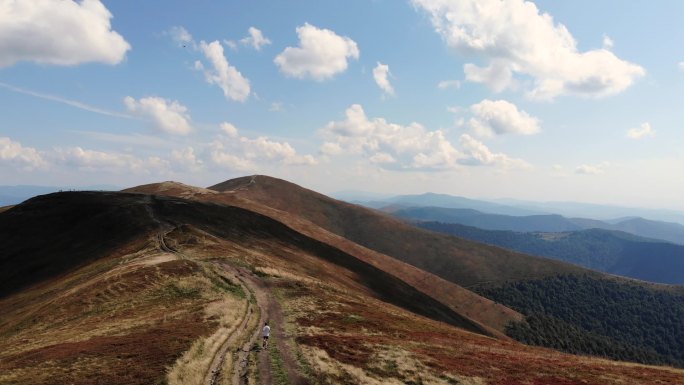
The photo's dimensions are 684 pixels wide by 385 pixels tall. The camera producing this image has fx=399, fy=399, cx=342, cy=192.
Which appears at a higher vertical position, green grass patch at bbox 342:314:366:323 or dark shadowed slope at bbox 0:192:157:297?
dark shadowed slope at bbox 0:192:157:297

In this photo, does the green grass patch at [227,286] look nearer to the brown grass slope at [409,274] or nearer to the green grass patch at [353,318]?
the green grass patch at [353,318]

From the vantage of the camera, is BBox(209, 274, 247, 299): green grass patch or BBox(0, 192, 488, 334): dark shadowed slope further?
BBox(0, 192, 488, 334): dark shadowed slope

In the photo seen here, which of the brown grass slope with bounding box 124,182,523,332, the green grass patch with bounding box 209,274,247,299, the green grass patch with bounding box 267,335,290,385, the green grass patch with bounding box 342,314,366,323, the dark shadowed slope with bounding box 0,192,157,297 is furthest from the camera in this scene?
the brown grass slope with bounding box 124,182,523,332

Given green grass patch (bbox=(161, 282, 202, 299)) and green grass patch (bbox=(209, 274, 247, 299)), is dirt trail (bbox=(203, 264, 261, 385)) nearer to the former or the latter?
green grass patch (bbox=(209, 274, 247, 299))

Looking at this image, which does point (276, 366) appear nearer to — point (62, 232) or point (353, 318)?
point (353, 318)

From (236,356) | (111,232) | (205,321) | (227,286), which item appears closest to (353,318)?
(205,321)

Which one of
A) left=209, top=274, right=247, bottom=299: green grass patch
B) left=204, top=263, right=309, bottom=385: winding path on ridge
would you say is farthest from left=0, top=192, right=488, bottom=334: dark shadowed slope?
left=204, top=263, right=309, bottom=385: winding path on ridge

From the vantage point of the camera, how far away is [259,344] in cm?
3528

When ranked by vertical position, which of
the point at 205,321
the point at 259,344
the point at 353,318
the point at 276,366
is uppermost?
Answer: the point at 205,321

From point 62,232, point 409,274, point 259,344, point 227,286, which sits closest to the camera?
point 259,344

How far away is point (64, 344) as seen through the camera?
113 ft

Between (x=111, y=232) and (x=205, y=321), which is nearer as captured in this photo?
(x=205, y=321)

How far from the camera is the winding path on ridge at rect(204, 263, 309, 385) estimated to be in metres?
28.0

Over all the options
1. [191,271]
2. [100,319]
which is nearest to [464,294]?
[191,271]
